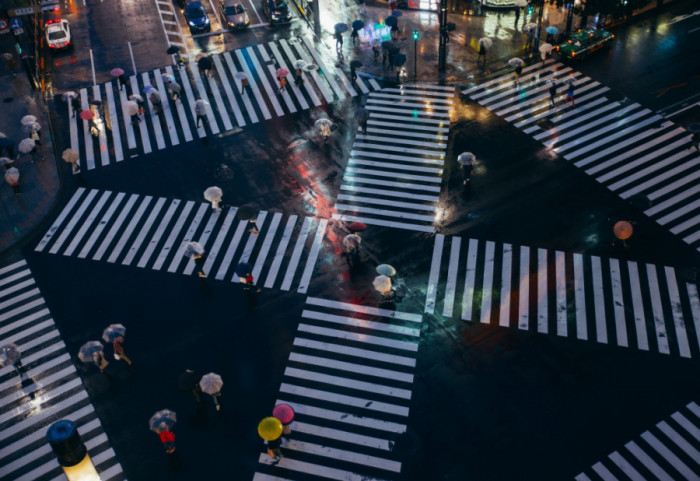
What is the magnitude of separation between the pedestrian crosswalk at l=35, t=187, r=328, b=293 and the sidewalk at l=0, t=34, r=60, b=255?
1.36 m

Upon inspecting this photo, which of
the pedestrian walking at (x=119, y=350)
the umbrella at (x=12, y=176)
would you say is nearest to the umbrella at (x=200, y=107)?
the umbrella at (x=12, y=176)

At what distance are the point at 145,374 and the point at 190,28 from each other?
29283 millimetres

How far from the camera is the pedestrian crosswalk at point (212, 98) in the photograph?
35.1m

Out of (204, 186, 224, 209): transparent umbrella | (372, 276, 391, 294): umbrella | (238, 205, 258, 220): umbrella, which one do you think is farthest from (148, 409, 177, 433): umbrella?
(204, 186, 224, 209): transparent umbrella

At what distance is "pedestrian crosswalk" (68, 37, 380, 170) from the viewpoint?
115 ft

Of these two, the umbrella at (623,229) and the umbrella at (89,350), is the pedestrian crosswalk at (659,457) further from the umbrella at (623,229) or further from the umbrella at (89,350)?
the umbrella at (89,350)

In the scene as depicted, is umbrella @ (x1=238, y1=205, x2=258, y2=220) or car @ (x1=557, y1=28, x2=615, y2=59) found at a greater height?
car @ (x1=557, y1=28, x2=615, y2=59)

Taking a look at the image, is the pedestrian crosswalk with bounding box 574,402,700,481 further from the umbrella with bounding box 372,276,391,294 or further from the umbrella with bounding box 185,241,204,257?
the umbrella with bounding box 185,241,204,257

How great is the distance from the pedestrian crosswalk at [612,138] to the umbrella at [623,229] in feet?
5.03

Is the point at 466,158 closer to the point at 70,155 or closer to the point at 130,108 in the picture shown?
the point at 130,108

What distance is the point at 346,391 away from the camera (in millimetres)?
22766

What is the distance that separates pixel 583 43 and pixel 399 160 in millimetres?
15593

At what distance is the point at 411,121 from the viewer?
116ft

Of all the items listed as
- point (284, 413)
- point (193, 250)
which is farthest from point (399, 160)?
point (284, 413)
